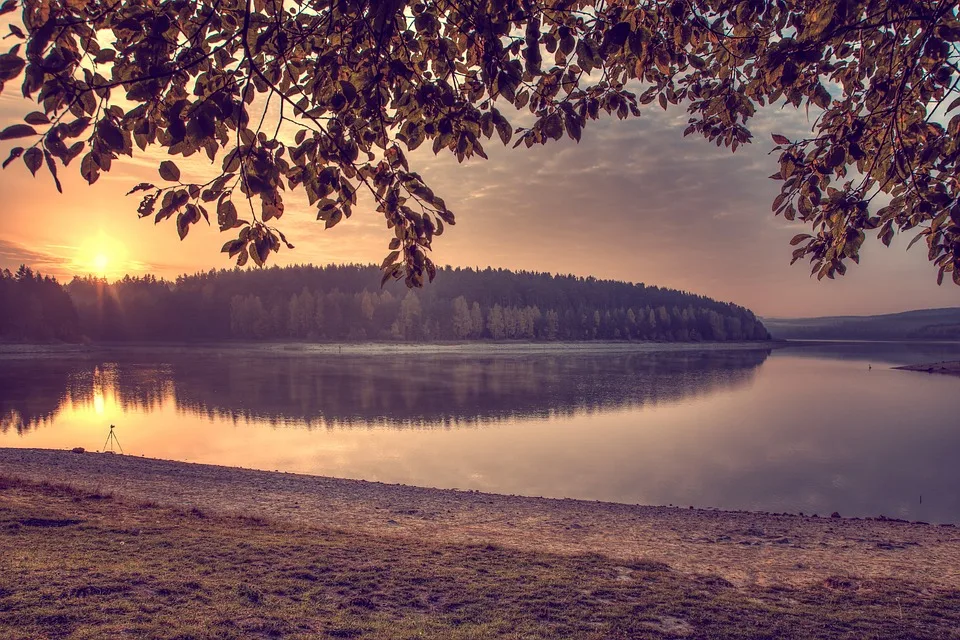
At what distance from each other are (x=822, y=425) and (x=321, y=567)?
36750 millimetres

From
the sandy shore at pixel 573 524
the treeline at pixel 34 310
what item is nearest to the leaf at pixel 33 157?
the sandy shore at pixel 573 524

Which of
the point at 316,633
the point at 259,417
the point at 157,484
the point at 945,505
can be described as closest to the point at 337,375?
the point at 259,417

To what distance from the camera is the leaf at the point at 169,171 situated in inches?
121

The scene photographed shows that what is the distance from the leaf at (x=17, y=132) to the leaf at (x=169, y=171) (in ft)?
1.92

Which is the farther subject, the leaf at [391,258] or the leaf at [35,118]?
the leaf at [391,258]

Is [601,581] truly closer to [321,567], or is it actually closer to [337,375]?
[321,567]

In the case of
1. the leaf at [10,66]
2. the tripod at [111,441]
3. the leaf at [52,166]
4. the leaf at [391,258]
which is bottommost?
the tripod at [111,441]

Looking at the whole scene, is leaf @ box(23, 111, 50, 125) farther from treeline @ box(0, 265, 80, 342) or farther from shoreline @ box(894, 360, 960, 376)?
treeline @ box(0, 265, 80, 342)

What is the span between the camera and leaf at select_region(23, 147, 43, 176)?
2920 millimetres

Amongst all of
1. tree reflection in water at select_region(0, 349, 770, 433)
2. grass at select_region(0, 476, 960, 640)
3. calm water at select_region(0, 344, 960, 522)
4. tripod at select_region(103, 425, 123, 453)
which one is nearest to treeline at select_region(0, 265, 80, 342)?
tree reflection in water at select_region(0, 349, 770, 433)

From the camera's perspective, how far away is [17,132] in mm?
2822

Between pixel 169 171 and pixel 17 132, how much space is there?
0.67 m

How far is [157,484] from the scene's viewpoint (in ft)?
58.1

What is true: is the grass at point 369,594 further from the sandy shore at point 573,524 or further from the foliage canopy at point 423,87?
the foliage canopy at point 423,87
